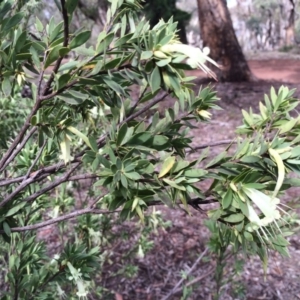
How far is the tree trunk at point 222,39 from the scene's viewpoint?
6438 millimetres

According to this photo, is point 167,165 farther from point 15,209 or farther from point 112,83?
point 15,209

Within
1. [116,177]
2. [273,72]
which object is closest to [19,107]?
[116,177]

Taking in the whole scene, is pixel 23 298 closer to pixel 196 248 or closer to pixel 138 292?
pixel 138 292

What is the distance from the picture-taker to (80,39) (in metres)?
0.65

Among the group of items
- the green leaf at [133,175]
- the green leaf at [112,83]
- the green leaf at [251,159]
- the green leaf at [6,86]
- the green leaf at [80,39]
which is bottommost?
the green leaf at [133,175]

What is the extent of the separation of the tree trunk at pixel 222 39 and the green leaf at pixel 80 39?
5.91 metres

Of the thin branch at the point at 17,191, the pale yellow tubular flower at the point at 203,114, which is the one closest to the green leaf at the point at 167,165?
the pale yellow tubular flower at the point at 203,114

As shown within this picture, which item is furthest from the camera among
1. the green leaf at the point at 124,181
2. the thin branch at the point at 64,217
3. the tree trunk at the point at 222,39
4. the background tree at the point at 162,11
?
the background tree at the point at 162,11

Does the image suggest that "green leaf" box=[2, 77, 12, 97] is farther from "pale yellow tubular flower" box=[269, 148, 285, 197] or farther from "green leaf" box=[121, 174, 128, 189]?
"pale yellow tubular flower" box=[269, 148, 285, 197]

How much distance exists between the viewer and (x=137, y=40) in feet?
2.23

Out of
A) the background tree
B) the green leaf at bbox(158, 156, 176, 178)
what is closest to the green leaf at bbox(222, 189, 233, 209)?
the green leaf at bbox(158, 156, 176, 178)

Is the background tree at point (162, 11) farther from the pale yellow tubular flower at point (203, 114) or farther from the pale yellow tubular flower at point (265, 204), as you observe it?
the pale yellow tubular flower at point (265, 204)

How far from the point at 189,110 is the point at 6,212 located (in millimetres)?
478

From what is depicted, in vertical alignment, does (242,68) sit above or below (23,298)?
below
